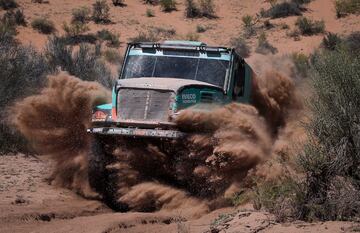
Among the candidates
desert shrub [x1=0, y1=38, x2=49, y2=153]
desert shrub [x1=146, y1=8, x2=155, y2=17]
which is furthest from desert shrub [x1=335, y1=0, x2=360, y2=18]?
desert shrub [x1=0, y1=38, x2=49, y2=153]

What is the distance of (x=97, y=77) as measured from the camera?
63.1 feet

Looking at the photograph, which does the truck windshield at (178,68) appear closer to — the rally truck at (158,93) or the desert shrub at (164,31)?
the rally truck at (158,93)

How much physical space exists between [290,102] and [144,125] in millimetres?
3749

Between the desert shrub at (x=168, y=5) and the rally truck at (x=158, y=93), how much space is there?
92.8 ft

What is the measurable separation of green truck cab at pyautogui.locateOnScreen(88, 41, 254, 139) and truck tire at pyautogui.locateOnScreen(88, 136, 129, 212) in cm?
33

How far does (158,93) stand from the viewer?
968 cm

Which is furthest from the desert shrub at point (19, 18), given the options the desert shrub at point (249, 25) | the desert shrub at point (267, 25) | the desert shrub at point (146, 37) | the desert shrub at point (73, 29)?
the desert shrub at point (267, 25)

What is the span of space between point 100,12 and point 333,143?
104 ft

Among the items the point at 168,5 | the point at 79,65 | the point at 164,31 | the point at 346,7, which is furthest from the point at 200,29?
the point at 79,65

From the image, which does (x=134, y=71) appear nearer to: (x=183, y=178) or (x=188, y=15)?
(x=183, y=178)

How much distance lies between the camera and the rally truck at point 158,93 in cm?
937

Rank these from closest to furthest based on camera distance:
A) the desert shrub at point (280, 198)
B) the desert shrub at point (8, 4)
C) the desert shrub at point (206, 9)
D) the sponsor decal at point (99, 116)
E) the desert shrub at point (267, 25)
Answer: the desert shrub at point (280, 198), the sponsor decal at point (99, 116), the desert shrub at point (267, 25), the desert shrub at point (8, 4), the desert shrub at point (206, 9)

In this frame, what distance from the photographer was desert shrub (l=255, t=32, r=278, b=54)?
30.2 meters

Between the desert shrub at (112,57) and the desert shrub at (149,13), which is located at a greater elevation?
the desert shrub at (149,13)
